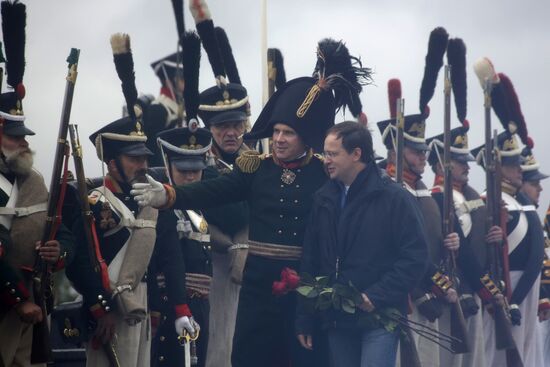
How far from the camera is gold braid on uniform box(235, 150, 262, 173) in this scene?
9422 mm

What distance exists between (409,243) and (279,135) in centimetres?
113

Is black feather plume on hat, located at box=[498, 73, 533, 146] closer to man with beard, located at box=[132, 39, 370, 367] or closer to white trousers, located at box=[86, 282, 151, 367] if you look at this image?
man with beard, located at box=[132, 39, 370, 367]

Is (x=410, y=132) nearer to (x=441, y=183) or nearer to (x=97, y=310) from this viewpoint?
(x=441, y=183)

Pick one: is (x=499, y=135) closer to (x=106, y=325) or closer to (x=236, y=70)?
(x=236, y=70)

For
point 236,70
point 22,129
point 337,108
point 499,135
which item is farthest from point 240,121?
point 499,135

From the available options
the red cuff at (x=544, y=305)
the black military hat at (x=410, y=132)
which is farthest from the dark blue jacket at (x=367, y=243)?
the red cuff at (x=544, y=305)

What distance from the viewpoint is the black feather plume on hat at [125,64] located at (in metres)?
10.0

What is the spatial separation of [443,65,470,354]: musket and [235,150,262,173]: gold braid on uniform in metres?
2.96

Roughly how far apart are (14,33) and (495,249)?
5491mm

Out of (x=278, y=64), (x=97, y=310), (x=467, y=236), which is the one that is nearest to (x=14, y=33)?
(x=97, y=310)

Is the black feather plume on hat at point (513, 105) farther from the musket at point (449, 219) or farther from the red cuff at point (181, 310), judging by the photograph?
the red cuff at point (181, 310)

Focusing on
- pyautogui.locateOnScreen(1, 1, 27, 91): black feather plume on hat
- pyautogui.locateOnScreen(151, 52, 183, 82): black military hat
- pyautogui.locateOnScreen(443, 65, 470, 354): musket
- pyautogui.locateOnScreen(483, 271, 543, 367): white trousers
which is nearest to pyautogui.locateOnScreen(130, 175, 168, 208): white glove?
pyautogui.locateOnScreen(1, 1, 27, 91): black feather plume on hat

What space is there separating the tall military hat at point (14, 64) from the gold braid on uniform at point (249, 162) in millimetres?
1407

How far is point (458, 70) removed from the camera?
12820 millimetres
